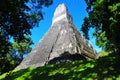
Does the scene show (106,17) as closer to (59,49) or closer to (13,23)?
(13,23)

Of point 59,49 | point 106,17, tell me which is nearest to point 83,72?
point 106,17

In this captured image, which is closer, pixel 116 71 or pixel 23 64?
pixel 116 71

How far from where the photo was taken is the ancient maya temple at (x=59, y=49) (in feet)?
83.9

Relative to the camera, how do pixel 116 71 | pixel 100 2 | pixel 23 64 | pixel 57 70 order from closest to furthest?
pixel 116 71
pixel 100 2
pixel 57 70
pixel 23 64

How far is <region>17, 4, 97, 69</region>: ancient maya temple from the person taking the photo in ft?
83.9

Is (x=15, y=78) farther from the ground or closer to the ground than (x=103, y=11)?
closer to the ground

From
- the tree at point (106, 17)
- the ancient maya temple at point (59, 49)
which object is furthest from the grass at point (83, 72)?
the ancient maya temple at point (59, 49)

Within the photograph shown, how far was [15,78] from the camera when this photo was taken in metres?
14.9

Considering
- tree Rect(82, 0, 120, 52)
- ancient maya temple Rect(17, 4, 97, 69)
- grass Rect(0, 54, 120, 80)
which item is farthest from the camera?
ancient maya temple Rect(17, 4, 97, 69)

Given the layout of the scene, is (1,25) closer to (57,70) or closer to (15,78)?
A: (15,78)

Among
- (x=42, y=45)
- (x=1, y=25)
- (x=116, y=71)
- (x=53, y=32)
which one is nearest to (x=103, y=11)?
(x=116, y=71)

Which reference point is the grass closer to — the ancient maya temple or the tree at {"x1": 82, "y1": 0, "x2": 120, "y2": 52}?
the tree at {"x1": 82, "y1": 0, "x2": 120, "y2": 52}

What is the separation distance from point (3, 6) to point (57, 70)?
236 inches

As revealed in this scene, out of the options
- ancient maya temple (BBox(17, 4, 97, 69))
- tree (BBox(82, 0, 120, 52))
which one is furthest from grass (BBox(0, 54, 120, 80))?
ancient maya temple (BBox(17, 4, 97, 69))
